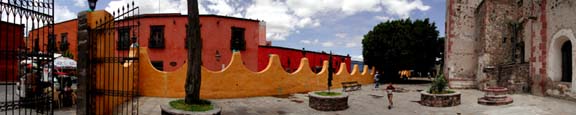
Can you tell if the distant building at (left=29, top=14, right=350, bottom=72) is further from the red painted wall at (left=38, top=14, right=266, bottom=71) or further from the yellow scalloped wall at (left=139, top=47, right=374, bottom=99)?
the yellow scalloped wall at (left=139, top=47, right=374, bottom=99)

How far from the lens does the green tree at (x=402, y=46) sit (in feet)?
93.0

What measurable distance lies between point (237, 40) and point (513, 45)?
17.0 m

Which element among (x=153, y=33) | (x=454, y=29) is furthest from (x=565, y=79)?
(x=153, y=33)

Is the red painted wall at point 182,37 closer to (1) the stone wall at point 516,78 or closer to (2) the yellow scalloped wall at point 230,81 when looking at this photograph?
(2) the yellow scalloped wall at point 230,81

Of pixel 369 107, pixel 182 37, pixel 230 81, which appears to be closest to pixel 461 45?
pixel 369 107

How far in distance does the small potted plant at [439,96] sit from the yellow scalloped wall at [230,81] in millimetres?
5974

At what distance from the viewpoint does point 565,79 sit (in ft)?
44.9

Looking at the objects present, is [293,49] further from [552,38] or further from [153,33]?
[552,38]

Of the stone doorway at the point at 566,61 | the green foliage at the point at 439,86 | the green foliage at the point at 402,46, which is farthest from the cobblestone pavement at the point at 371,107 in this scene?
the green foliage at the point at 402,46

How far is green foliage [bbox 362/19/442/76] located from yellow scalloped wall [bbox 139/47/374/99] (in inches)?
524

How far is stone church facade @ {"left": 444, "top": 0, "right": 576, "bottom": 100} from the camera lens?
13438 mm

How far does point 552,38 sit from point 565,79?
5.58ft

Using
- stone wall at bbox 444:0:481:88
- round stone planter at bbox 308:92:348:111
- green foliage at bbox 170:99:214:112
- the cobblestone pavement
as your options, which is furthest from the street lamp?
stone wall at bbox 444:0:481:88

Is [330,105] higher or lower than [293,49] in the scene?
lower
